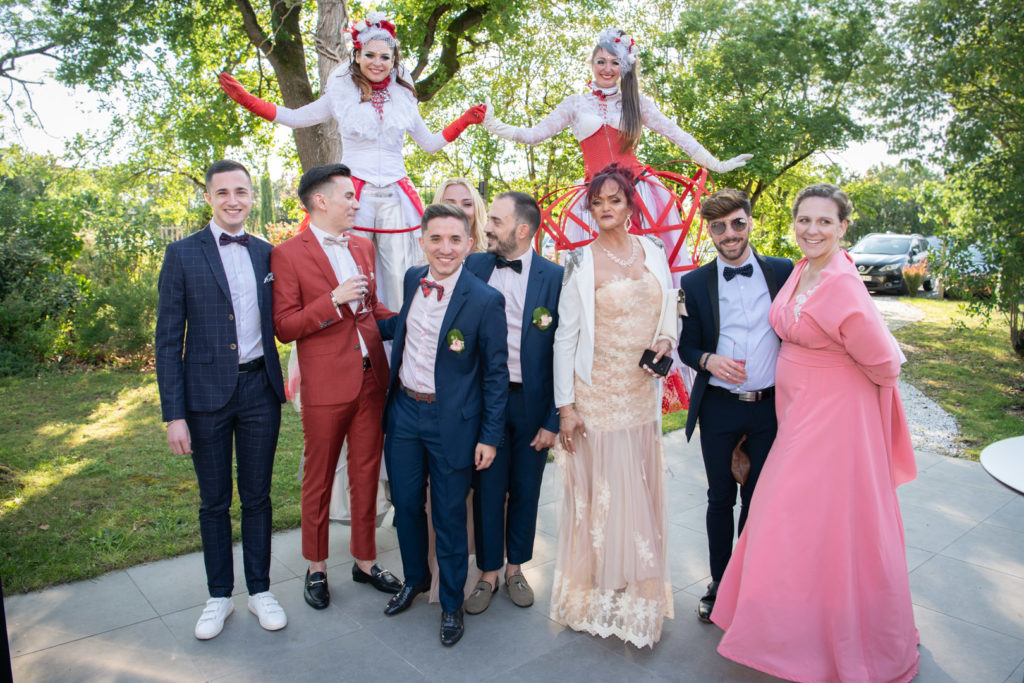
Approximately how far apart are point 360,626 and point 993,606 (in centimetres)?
317

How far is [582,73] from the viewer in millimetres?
10906

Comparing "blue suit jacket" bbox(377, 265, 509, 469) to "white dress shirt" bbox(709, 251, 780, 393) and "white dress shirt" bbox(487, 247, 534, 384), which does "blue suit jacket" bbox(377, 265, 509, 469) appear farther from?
"white dress shirt" bbox(709, 251, 780, 393)

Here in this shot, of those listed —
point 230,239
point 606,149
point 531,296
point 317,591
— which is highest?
point 606,149

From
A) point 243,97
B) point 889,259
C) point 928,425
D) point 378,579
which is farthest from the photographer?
point 889,259

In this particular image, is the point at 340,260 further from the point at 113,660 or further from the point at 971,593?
the point at 971,593

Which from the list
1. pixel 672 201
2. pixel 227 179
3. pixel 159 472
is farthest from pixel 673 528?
pixel 159 472

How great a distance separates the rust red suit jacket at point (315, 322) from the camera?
10.9 ft

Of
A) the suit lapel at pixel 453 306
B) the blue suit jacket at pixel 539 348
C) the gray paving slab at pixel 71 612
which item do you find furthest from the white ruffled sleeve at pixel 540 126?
the gray paving slab at pixel 71 612

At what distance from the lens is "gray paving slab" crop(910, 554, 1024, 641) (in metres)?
3.46

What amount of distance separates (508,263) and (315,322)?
3.19 ft

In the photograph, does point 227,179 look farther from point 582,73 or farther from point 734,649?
point 582,73

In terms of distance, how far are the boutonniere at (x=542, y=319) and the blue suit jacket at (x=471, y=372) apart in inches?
6.3

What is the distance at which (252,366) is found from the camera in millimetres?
3295

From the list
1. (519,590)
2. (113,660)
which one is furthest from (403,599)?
(113,660)
